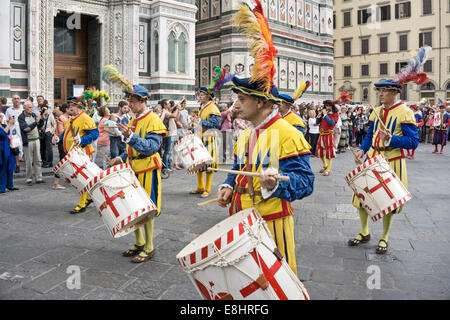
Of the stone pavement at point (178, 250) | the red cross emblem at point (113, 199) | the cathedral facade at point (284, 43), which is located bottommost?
the stone pavement at point (178, 250)

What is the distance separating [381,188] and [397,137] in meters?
0.62

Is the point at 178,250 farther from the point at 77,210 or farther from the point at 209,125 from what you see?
the point at 209,125

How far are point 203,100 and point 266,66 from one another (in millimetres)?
5479

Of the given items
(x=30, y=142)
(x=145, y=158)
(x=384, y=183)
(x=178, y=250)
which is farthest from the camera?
(x=30, y=142)

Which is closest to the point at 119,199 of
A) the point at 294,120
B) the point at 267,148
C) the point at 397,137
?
the point at 267,148

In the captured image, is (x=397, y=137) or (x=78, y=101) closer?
(x=397, y=137)

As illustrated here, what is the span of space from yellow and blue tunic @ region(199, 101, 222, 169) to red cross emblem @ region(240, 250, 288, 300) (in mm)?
5532

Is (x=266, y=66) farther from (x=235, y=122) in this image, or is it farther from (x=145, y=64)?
(x=145, y=64)

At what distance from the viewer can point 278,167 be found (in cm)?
257

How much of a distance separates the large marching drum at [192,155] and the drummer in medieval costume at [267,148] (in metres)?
3.65

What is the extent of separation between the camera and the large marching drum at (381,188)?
4145 millimetres

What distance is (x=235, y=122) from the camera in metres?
12.1

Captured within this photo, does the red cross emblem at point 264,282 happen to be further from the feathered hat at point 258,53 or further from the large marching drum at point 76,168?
the large marching drum at point 76,168

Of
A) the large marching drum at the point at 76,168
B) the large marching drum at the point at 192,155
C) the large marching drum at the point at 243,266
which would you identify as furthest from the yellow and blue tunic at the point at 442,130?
the large marching drum at the point at 243,266
